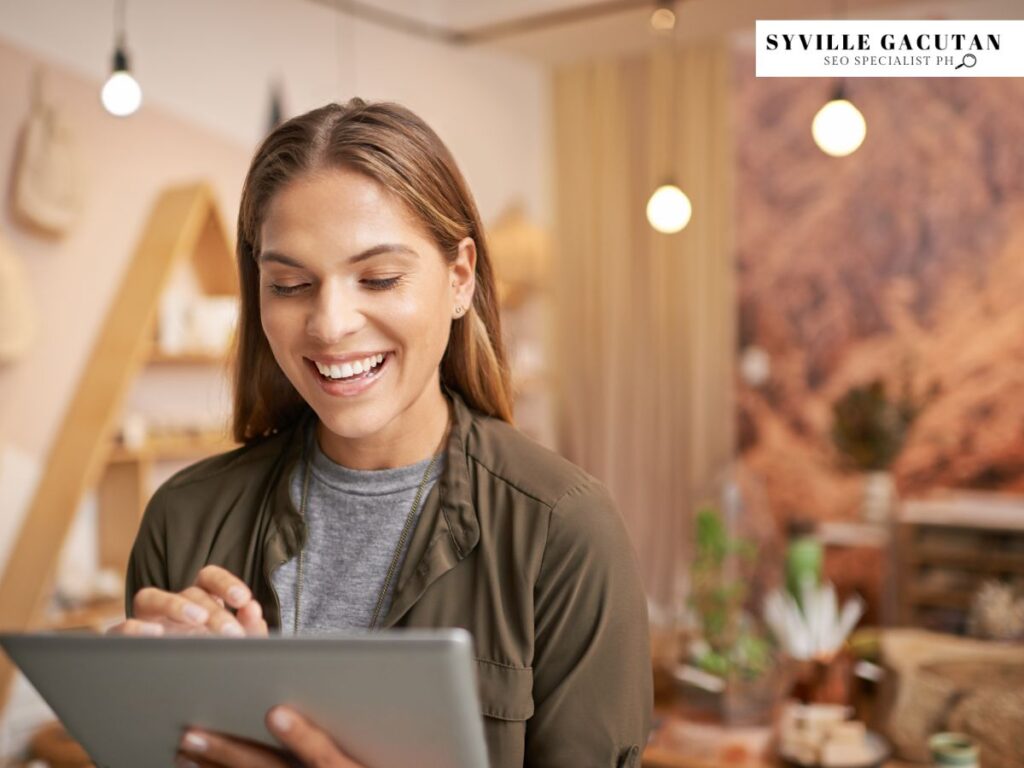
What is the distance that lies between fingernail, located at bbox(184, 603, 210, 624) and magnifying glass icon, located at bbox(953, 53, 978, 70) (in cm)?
93

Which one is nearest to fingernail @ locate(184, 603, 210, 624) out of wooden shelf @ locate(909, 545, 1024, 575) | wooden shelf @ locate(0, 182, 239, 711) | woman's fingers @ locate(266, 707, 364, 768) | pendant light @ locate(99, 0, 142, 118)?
woman's fingers @ locate(266, 707, 364, 768)

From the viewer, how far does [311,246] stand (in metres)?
1.01

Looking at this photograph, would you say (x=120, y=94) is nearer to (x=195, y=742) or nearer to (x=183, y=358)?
(x=183, y=358)

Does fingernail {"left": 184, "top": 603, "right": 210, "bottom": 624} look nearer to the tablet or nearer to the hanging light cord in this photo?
the tablet

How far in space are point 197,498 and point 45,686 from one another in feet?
1.10

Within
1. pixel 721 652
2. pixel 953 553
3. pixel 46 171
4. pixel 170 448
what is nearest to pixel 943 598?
pixel 953 553

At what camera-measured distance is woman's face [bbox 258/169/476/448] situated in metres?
1.01

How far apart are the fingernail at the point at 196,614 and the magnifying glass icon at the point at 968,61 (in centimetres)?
93

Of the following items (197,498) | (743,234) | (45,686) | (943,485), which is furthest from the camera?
(743,234)

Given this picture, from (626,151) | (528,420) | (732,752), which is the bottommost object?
(732,752)

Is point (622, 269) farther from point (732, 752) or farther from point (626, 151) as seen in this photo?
point (732, 752)

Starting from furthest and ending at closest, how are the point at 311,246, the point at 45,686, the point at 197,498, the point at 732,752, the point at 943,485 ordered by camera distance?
the point at 943,485 < the point at 732,752 < the point at 197,498 < the point at 311,246 < the point at 45,686

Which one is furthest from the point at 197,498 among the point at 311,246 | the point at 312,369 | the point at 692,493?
the point at 692,493

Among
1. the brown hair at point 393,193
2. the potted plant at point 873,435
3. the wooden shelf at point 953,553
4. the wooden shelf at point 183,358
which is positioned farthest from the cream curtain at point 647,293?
the brown hair at point 393,193
